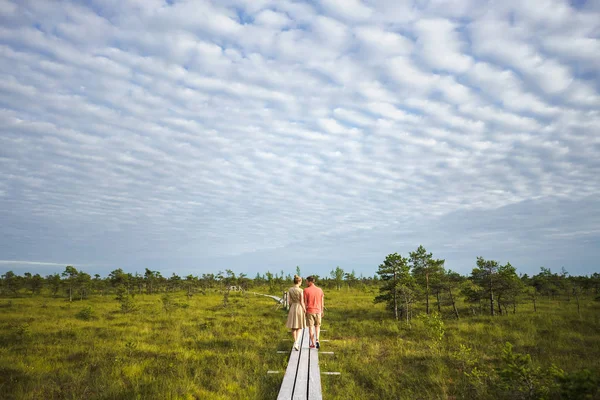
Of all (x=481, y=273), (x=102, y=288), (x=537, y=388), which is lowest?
(x=102, y=288)

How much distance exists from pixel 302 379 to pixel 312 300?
2.93 metres

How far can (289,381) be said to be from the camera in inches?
328

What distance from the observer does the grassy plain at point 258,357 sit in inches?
341

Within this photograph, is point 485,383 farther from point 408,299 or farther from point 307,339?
point 408,299

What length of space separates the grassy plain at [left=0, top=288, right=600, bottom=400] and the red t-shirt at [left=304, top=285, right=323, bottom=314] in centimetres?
203

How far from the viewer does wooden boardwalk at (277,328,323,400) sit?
7477mm

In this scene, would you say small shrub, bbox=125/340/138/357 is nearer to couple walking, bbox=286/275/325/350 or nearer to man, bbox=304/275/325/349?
couple walking, bbox=286/275/325/350

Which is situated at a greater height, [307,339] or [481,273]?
[481,273]

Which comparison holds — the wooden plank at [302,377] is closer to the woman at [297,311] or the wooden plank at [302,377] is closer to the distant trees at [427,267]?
the woman at [297,311]

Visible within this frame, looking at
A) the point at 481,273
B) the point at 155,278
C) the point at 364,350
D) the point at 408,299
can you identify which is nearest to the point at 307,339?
the point at 364,350

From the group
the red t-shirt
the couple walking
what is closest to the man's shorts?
the couple walking

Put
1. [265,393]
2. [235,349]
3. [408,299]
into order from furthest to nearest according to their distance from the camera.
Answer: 1. [408,299]
2. [235,349]
3. [265,393]

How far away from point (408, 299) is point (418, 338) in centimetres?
627

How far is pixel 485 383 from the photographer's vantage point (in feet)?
30.3
